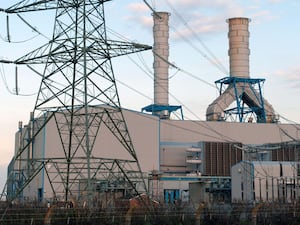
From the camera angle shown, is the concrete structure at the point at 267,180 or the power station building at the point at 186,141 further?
the power station building at the point at 186,141

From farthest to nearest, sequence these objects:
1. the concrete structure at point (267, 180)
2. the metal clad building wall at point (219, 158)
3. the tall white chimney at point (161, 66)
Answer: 1. the tall white chimney at point (161, 66)
2. the metal clad building wall at point (219, 158)
3. the concrete structure at point (267, 180)

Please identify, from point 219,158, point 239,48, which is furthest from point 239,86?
point 219,158

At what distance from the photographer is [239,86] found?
6569 centimetres

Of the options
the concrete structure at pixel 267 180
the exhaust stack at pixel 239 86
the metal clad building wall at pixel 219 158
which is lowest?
the concrete structure at pixel 267 180

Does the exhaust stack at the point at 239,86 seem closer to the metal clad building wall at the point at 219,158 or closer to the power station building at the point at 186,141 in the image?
the power station building at the point at 186,141

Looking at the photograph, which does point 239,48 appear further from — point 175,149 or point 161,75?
point 175,149

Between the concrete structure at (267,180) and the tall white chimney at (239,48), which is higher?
the tall white chimney at (239,48)

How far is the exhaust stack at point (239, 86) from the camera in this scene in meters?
65.2

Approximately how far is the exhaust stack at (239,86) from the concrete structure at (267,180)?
22571 millimetres

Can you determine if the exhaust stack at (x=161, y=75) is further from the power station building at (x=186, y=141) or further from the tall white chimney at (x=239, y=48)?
the tall white chimney at (x=239, y=48)

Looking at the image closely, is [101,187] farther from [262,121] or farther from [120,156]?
[262,121]

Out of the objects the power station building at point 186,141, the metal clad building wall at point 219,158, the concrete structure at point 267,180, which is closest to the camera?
the concrete structure at point 267,180

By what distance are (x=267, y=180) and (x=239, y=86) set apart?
25.6 metres

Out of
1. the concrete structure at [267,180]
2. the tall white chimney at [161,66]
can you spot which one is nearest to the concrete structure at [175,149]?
the tall white chimney at [161,66]
